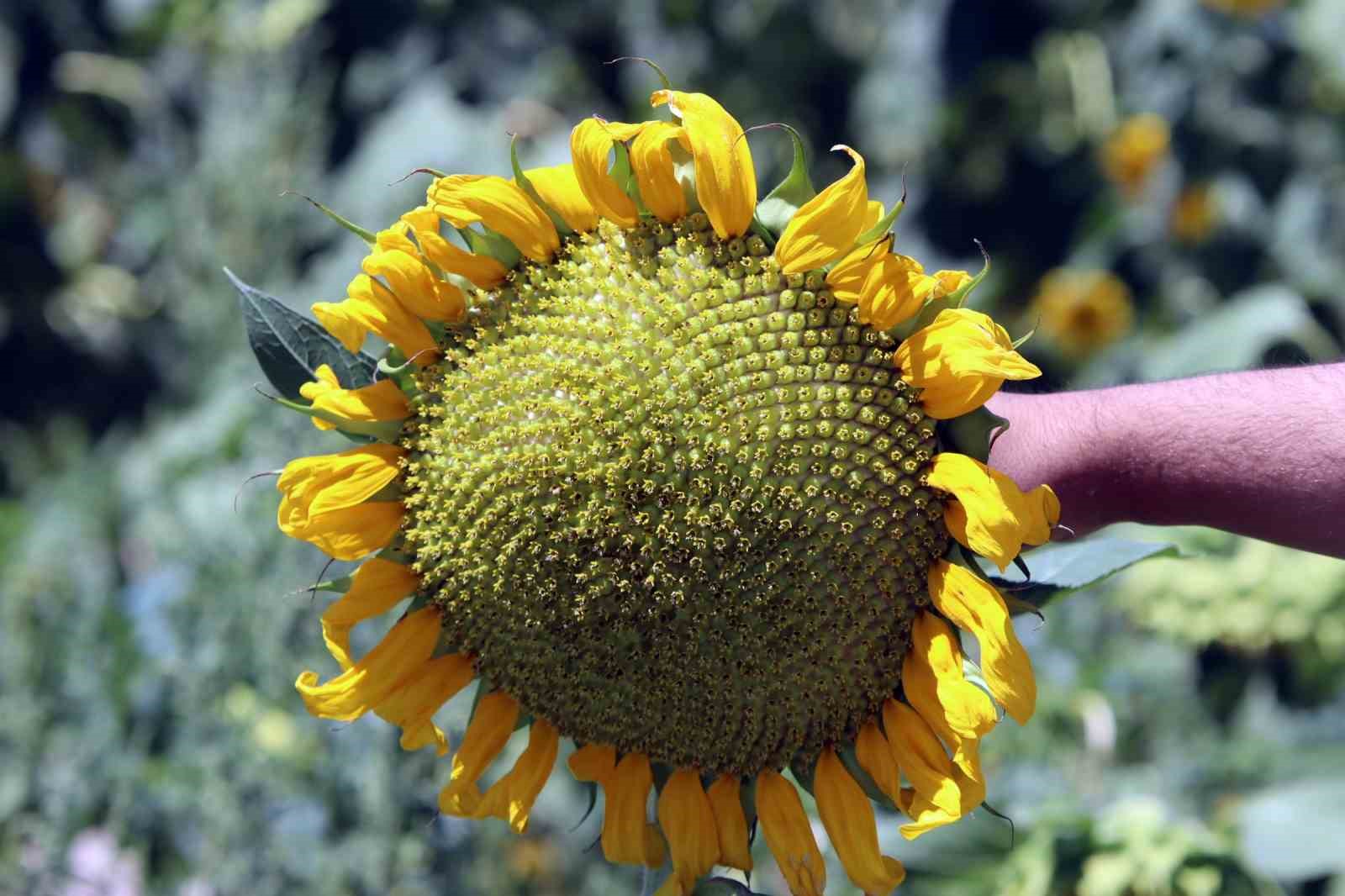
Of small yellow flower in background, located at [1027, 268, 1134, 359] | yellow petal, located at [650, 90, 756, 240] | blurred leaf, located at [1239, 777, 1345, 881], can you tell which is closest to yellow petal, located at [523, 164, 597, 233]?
yellow petal, located at [650, 90, 756, 240]

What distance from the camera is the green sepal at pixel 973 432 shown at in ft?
3.60

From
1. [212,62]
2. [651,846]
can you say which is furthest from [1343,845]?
[212,62]

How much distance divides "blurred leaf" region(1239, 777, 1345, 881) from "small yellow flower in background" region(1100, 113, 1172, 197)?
2390 millimetres

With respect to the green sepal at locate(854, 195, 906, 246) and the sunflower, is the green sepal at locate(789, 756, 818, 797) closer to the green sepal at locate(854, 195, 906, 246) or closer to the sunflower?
the sunflower

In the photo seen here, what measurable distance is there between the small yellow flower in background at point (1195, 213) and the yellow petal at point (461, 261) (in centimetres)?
320

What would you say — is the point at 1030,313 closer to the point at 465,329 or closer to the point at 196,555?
the point at 196,555

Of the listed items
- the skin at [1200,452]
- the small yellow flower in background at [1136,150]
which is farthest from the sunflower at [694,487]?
the small yellow flower in background at [1136,150]

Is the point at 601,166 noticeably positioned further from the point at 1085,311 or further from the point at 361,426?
the point at 1085,311

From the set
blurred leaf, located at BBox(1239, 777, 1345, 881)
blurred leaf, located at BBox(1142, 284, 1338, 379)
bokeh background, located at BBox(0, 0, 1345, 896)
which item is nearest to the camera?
blurred leaf, located at BBox(1239, 777, 1345, 881)

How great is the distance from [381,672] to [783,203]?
57cm

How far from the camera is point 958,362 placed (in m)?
1.04

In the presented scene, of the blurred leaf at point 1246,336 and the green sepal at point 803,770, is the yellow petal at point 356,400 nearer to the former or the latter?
the green sepal at point 803,770

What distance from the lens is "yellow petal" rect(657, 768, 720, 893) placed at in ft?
3.95

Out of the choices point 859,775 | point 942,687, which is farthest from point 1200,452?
point 859,775
